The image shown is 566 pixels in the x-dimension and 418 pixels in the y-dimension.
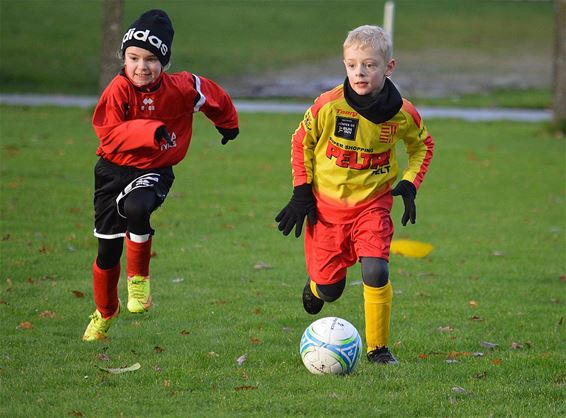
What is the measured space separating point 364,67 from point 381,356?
1878 mm

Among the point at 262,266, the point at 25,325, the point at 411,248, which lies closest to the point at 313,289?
the point at 25,325

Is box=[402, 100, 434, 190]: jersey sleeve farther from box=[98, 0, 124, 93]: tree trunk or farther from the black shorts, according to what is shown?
box=[98, 0, 124, 93]: tree trunk

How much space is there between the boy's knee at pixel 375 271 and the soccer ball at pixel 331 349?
331mm

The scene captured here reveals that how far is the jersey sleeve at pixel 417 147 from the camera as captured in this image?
22.3 ft

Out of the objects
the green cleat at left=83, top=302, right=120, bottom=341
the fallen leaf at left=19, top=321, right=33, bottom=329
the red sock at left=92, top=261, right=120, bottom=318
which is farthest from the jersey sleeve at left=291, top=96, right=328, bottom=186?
the fallen leaf at left=19, top=321, right=33, bottom=329

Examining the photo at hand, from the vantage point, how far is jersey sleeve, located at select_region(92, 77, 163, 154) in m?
6.51

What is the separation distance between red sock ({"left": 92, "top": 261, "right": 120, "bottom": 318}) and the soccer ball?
1.52 metres

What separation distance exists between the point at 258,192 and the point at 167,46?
327 inches

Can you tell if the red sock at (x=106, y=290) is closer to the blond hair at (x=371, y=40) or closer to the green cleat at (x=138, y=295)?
the green cleat at (x=138, y=295)

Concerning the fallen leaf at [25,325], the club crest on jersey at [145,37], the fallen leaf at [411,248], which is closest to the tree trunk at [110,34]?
the fallen leaf at [411,248]

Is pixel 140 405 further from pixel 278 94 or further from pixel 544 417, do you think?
pixel 278 94

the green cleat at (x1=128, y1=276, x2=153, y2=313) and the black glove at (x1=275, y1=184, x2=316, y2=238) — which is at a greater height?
the black glove at (x1=275, y1=184, x2=316, y2=238)

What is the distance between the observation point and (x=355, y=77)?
6469 millimetres

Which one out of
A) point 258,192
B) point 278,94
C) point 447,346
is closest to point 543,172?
point 258,192
